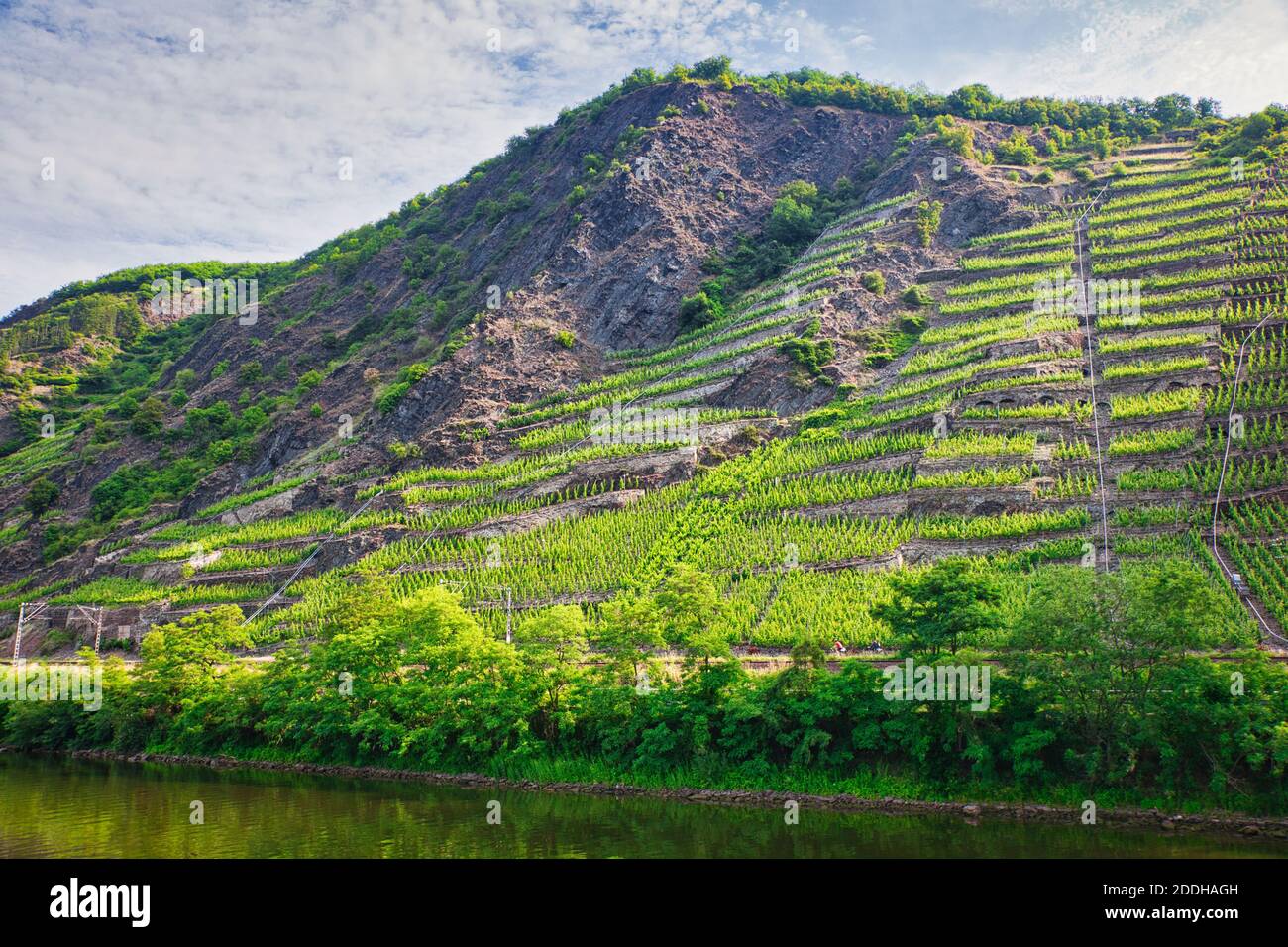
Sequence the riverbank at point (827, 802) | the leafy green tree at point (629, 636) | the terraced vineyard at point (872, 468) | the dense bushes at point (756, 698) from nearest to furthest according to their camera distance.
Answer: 1. the riverbank at point (827, 802)
2. the dense bushes at point (756, 698)
3. the leafy green tree at point (629, 636)
4. the terraced vineyard at point (872, 468)

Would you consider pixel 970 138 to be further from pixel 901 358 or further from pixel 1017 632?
pixel 1017 632

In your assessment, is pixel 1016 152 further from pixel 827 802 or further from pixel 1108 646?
Result: pixel 827 802

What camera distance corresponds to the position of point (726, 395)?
53.8 m

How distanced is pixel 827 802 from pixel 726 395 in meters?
33.2

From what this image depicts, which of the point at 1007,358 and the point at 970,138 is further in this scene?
the point at 970,138

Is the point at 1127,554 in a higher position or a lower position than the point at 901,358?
lower

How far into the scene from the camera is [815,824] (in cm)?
2164

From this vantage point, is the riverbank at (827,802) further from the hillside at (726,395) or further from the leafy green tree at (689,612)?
the hillside at (726,395)

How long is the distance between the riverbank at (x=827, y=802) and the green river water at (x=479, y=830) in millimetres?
528

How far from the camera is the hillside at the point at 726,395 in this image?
118 feet

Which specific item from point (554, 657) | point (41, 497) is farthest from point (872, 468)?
point (41, 497)

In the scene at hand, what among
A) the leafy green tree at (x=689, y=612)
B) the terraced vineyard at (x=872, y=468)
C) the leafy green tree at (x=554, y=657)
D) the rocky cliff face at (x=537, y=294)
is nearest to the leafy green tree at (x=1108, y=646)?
the terraced vineyard at (x=872, y=468)

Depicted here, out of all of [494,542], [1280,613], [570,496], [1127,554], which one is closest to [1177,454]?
[1127,554]

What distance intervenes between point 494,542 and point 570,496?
493 centimetres
